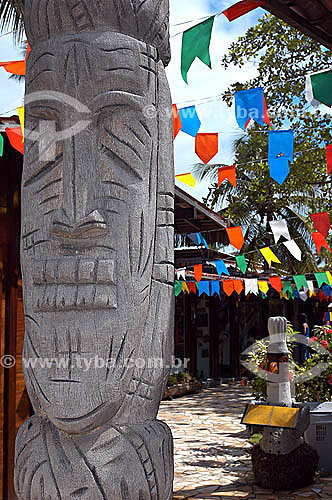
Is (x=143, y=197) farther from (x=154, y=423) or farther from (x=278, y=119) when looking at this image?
(x=278, y=119)

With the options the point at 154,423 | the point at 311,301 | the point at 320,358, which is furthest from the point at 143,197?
the point at 311,301

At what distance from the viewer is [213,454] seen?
8117mm

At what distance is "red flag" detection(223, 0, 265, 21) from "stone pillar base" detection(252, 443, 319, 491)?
4.60m

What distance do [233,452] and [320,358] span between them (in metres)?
1.86

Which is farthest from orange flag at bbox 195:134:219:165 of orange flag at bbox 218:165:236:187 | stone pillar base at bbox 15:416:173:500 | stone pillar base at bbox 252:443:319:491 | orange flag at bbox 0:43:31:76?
stone pillar base at bbox 15:416:173:500

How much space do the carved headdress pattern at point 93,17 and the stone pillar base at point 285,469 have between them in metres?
5.36

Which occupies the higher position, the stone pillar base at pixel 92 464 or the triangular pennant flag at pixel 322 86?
the triangular pennant flag at pixel 322 86

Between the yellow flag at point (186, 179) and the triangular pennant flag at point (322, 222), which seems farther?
the triangular pennant flag at point (322, 222)

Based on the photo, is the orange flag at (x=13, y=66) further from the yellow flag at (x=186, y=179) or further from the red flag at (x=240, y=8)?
the yellow flag at (x=186, y=179)

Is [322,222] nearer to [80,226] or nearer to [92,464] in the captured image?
[80,226]

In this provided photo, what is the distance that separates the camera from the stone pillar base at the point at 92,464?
1787 millimetres

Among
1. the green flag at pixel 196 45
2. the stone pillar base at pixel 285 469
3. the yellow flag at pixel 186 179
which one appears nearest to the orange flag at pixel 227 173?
the yellow flag at pixel 186 179

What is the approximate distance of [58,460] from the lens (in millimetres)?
→ 1827

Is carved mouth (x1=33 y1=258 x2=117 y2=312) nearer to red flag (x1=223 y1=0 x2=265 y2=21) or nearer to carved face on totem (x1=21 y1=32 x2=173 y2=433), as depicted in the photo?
carved face on totem (x1=21 y1=32 x2=173 y2=433)
